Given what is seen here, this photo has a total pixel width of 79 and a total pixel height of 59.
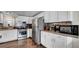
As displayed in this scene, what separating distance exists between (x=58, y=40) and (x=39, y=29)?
39cm

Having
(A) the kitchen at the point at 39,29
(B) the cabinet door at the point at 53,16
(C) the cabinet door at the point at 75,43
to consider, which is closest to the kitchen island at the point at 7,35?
(A) the kitchen at the point at 39,29

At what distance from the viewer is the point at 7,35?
4.92ft

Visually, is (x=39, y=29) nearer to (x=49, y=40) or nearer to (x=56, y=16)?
(x=49, y=40)

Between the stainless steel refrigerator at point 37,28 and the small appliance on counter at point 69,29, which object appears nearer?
A: the small appliance on counter at point 69,29

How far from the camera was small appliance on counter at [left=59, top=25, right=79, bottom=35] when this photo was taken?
143 centimetres

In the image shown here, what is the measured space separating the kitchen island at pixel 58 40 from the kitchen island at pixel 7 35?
50 centimetres

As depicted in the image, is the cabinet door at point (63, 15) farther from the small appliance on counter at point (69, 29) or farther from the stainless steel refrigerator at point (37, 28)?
the stainless steel refrigerator at point (37, 28)

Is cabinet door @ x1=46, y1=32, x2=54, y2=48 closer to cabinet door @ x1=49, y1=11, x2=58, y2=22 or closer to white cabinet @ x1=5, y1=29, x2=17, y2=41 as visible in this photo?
cabinet door @ x1=49, y1=11, x2=58, y2=22

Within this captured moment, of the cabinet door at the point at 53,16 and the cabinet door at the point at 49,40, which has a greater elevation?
the cabinet door at the point at 53,16

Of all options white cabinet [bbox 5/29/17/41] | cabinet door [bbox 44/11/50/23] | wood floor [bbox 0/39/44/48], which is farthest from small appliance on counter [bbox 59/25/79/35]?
white cabinet [bbox 5/29/17/41]

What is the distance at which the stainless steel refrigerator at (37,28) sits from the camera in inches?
61.0
